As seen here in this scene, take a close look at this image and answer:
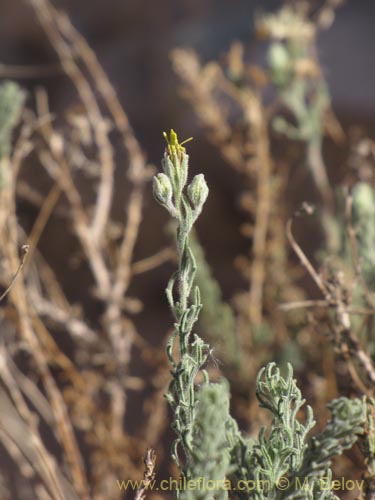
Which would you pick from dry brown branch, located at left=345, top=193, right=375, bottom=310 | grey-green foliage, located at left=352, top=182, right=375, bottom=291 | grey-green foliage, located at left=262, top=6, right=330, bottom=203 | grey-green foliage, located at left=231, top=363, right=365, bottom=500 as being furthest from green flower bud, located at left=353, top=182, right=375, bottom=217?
grey-green foliage, located at left=231, top=363, right=365, bottom=500

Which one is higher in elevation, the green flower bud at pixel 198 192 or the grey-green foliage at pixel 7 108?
the grey-green foliage at pixel 7 108

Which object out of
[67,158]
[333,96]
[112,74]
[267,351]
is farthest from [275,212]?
[112,74]

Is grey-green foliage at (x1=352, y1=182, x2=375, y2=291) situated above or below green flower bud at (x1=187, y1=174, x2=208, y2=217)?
above

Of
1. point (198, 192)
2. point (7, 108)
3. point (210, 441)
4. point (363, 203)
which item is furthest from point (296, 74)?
point (210, 441)

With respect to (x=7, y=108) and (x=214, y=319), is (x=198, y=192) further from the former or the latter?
(x=214, y=319)

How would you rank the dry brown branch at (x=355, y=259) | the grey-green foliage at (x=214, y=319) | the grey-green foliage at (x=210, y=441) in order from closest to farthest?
the grey-green foliage at (x=210, y=441) → the dry brown branch at (x=355, y=259) → the grey-green foliage at (x=214, y=319)

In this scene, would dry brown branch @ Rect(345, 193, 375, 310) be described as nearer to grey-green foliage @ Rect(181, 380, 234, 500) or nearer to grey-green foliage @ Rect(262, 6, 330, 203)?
grey-green foliage @ Rect(181, 380, 234, 500)

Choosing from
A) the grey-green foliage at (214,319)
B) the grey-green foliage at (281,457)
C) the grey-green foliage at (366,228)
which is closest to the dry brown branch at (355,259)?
the grey-green foliage at (366,228)

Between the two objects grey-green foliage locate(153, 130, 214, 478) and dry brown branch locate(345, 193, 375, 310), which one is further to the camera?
dry brown branch locate(345, 193, 375, 310)

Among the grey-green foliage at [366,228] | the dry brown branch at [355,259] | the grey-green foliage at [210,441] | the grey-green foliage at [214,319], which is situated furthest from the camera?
the grey-green foliage at [214,319]

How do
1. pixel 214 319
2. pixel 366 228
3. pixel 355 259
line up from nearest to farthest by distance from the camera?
1. pixel 355 259
2. pixel 366 228
3. pixel 214 319

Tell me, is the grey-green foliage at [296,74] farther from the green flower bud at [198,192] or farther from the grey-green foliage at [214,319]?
the green flower bud at [198,192]
